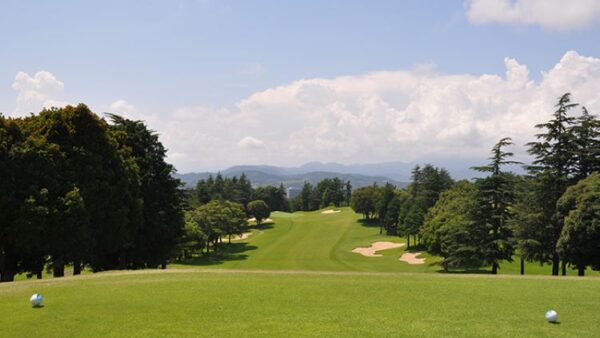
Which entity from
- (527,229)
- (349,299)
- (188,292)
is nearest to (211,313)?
(188,292)

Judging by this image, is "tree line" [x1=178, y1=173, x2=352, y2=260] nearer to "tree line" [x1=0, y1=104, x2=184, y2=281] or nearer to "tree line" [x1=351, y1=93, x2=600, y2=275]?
"tree line" [x1=0, y1=104, x2=184, y2=281]

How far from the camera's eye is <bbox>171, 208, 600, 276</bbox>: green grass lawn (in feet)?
211

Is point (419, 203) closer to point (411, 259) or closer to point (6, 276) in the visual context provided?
point (411, 259)

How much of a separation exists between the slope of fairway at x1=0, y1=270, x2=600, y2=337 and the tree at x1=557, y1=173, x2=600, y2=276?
11116 mm

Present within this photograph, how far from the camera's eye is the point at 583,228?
32.6 m

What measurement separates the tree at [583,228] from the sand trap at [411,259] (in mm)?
36342

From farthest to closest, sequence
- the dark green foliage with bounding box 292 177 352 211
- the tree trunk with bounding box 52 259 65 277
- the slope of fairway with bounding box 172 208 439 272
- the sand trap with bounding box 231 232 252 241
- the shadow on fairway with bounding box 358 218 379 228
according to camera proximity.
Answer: the dark green foliage with bounding box 292 177 352 211 < the shadow on fairway with bounding box 358 218 379 228 < the sand trap with bounding box 231 232 252 241 < the slope of fairway with bounding box 172 208 439 272 < the tree trunk with bounding box 52 259 65 277

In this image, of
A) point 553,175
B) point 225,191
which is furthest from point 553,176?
point 225,191

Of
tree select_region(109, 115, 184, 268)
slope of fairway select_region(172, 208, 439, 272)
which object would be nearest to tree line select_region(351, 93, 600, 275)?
slope of fairway select_region(172, 208, 439, 272)

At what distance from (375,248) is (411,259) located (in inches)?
600

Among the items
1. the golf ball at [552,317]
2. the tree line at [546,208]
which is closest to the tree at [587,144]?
the tree line at [546,208]

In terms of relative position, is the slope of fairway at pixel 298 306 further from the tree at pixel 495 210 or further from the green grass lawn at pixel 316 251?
the green grass lawn at pixel 316 251

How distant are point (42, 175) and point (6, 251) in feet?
19.8

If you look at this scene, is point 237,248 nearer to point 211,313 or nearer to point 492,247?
point 492,247
